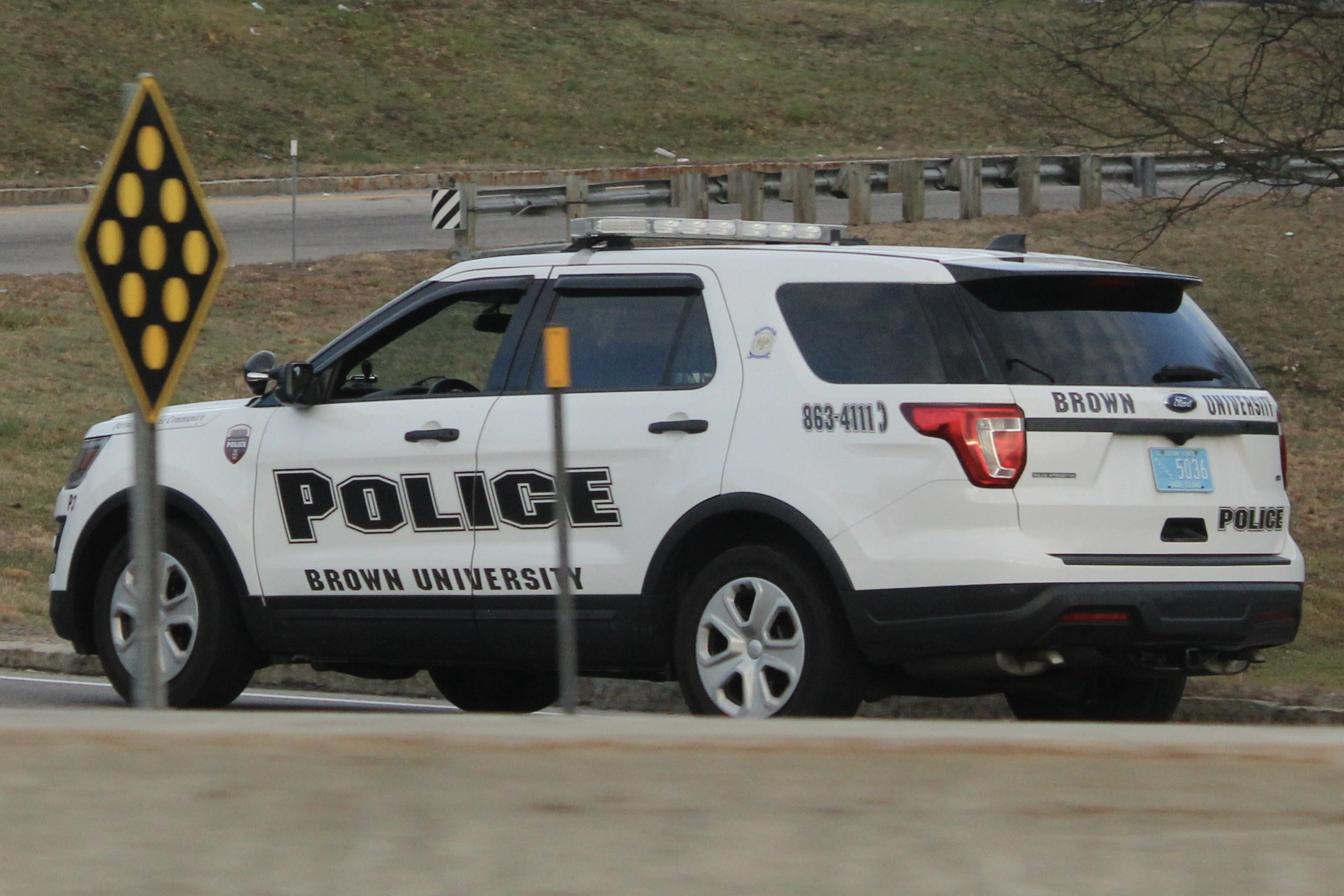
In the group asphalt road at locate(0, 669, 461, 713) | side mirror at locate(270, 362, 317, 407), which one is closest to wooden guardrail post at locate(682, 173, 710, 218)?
asphalt road at locate(0, 669, 461, 713)

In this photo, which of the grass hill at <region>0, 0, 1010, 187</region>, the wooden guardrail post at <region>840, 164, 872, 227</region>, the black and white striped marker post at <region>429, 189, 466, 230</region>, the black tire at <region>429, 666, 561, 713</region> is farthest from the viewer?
the grass hill at <region>0, 0, 1010, 187</region>

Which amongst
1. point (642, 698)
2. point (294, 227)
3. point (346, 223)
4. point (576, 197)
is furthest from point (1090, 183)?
point (642, 698)

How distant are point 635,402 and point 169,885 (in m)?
4.15

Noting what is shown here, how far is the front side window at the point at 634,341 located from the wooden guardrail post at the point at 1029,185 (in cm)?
1739

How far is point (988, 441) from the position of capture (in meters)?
6.56

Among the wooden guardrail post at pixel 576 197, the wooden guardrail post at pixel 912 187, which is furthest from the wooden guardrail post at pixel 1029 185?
the wooden guardrail post at pixel 576 197

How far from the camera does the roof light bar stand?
776 centimetres

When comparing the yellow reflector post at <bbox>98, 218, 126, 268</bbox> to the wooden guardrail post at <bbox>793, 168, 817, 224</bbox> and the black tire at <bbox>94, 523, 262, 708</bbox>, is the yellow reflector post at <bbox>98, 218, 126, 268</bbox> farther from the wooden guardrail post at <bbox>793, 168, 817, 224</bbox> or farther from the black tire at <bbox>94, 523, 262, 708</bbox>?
the wooden guardrail post at <bbox>793, 168, 817, 224</bbox>

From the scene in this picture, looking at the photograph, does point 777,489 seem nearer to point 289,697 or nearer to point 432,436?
point 432,436

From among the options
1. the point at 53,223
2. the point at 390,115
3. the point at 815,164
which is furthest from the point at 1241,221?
the point at 390,115

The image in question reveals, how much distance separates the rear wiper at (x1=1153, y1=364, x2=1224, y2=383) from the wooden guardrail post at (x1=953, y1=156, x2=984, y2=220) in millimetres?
17554

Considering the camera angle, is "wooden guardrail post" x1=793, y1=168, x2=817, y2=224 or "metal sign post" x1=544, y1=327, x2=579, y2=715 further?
"wooden guardrail post" x1=793, y1=168, x2=817, y2=224

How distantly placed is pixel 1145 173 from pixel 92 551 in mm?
18470

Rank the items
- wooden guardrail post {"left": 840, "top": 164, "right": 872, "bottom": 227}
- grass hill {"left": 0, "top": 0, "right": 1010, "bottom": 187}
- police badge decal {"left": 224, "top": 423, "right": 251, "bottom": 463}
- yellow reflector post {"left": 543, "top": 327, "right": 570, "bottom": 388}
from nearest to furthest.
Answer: yellow reflector post {"left": 543, "top": 327, "right": 570, "bottom": 388}
police badge decal {"left": 224, "top": 423, "right": 251, "bottom": 463}
wooden guardrail post {"left": 840, "top": 164, "right": 872, "bottom": 227}
grass hill {"left": 0, "top": 0, "right": 1010, "bottom": 187}
